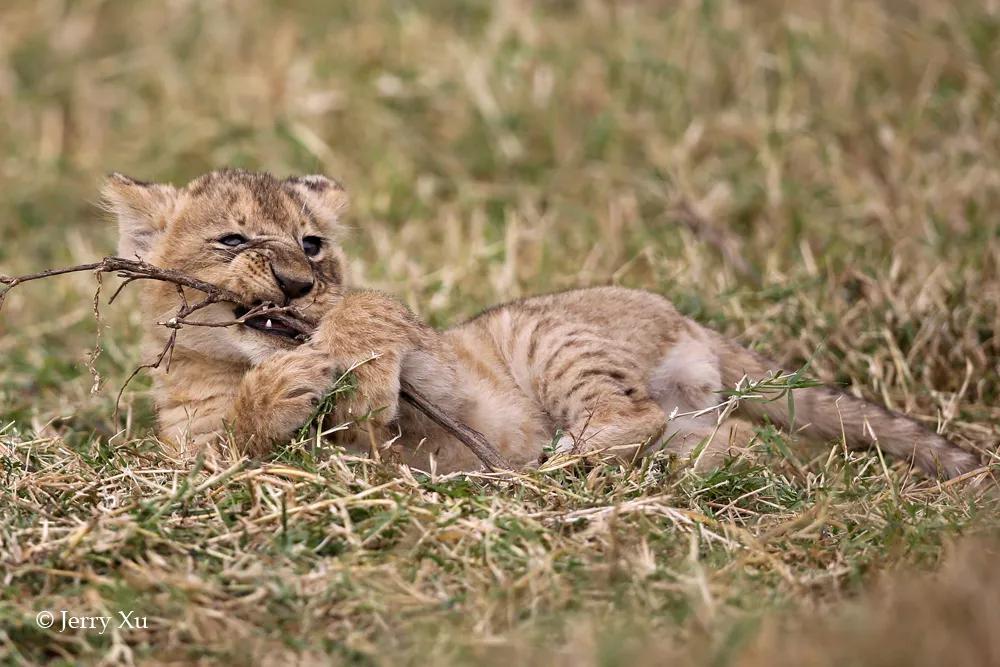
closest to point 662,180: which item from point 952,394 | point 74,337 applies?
point 952,394

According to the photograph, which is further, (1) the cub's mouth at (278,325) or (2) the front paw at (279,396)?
(1) the cub's mouth at (278,325)

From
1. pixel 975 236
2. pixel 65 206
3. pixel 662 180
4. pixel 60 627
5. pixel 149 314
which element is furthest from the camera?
pixel 65 206

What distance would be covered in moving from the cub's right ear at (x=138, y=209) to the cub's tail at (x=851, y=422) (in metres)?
2.27

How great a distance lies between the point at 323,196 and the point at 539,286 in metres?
1.73

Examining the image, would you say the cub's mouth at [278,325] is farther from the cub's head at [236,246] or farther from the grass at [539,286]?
the grass at [539,286]

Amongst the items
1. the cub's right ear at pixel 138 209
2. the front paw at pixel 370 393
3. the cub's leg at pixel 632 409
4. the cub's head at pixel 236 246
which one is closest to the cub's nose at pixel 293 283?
the cub's head at pixel 236 246

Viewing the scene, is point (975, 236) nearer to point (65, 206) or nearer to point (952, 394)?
point (952, 394)

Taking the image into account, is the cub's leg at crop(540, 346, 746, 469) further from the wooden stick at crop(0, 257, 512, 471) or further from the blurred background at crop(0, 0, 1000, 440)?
the blurred background at crop(0, 0, 1000, 440)

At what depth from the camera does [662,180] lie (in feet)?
25.7

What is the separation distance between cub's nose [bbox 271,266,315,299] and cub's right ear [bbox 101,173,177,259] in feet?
2.45

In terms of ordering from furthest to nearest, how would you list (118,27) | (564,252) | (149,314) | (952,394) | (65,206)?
(118,27)
(65,206)
(564,252)
(952,394)
(149,314)

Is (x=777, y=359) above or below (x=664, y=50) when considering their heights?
below

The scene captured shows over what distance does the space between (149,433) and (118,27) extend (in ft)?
21.4

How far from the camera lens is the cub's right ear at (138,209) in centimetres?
490
